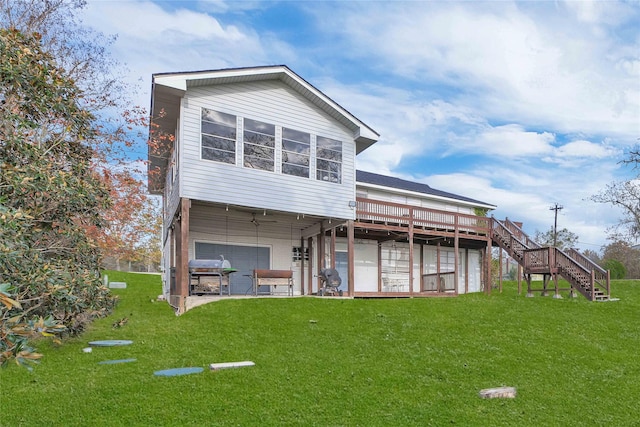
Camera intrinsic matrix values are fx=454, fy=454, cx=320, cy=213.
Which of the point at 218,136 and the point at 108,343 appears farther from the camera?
the point at 218,136

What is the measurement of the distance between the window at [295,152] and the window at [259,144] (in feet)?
1.48

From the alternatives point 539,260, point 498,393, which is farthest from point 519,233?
point 498,393

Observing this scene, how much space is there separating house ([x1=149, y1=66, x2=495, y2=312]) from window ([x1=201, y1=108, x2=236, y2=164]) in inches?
1.2

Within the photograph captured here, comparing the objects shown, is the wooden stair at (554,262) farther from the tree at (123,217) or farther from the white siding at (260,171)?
the tree at (123,217)

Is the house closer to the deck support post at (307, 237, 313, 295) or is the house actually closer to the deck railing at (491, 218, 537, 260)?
the deck support post at (307, 237, 313, 295)

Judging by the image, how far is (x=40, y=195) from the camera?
4930 mm

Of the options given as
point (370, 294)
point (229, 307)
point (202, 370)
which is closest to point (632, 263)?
point (370, 294)

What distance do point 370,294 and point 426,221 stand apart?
401 cm

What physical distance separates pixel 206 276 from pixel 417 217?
904 centimetres

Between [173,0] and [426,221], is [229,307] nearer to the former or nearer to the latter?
[173,0]

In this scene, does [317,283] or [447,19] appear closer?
[447,19]

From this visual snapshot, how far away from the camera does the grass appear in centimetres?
529

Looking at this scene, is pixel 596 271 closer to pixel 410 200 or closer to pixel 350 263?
pixel 410 200

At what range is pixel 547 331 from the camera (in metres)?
9.95
